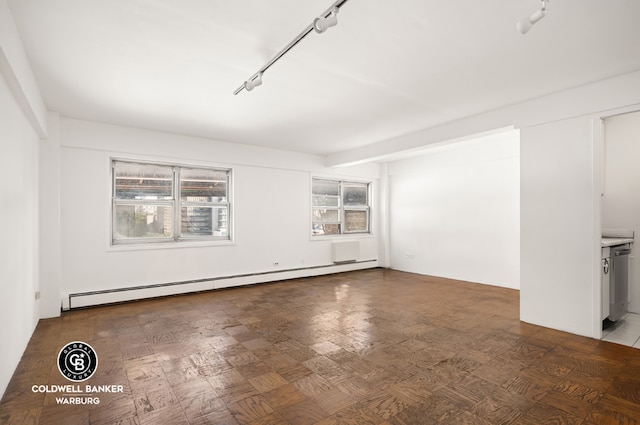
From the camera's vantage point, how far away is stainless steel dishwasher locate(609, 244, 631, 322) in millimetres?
3602

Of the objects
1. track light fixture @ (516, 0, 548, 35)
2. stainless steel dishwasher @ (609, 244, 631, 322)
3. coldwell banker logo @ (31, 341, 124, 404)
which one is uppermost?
track light fixture @ (516, 0, 548, 35)

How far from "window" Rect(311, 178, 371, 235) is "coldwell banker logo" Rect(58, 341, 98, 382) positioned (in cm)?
470

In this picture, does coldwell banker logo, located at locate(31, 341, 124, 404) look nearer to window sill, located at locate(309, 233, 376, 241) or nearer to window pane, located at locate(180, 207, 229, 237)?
window pane, located at locate(180, 207, 229, 237)

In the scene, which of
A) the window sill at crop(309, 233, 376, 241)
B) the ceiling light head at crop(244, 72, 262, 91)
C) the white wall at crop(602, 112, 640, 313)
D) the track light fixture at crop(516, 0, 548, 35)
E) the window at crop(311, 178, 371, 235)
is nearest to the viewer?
the track light fixture at crop(516, 0, 548, 35)

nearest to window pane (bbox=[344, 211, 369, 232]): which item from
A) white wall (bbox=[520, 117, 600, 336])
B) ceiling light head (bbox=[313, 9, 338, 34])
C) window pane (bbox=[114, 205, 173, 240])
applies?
window pane (bbox=[114, 205, 173, 240])

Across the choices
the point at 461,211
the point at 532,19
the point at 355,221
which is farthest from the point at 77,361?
the point at 461,211

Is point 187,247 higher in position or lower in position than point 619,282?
higher

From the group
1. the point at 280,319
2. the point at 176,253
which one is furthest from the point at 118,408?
the point at 176,253

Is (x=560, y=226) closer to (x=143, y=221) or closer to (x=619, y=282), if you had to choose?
(x=619, y=282)

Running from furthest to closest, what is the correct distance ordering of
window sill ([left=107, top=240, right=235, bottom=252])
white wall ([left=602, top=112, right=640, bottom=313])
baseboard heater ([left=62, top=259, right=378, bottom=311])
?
1. window sill ([left=107, top=240, right=235, bottom=252])
2. baseboard heater ([left=62, top=259, right=378, bottom=311])
3. white wall ([left=602, top=112, right=640, bottom=313])

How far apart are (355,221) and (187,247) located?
4.12 meters

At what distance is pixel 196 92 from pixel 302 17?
1832 millimetres

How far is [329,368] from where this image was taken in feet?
8.67

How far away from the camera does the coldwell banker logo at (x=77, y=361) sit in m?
2.57
